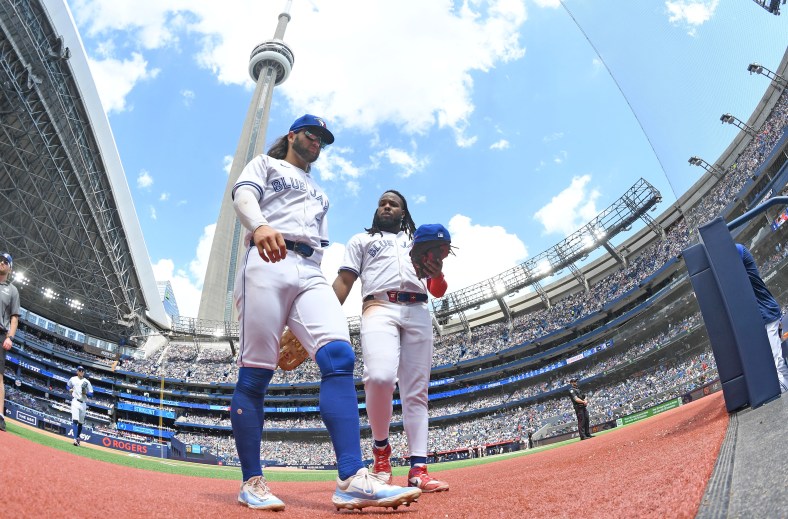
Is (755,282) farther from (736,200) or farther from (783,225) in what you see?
(736,200)

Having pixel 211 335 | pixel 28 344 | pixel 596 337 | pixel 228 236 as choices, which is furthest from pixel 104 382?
pixel 596 337

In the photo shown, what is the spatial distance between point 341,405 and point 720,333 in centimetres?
237

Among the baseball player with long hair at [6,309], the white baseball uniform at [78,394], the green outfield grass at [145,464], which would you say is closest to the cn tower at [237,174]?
the white baseball uniform at [78,394]

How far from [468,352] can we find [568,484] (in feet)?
118

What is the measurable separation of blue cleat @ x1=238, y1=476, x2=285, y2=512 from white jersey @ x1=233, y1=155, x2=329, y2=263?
1.07m

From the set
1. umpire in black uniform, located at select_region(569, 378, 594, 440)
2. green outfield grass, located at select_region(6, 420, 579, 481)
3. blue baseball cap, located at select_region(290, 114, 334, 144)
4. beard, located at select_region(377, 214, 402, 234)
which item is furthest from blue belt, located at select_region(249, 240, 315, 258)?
umpire in black uniform, located at select_region(569, 378, 594, 440)

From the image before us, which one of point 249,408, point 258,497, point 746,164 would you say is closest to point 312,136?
point 249,408

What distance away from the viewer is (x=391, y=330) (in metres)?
2.91

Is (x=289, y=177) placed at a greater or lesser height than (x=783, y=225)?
lesser

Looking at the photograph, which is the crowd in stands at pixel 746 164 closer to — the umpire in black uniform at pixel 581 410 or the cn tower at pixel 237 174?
the umpire in black uniform at pixel 581 410

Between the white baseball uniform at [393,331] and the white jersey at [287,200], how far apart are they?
2.06ft

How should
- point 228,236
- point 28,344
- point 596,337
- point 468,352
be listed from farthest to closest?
point 228,236 → point 468,352 → point 28,344 → point 596,337

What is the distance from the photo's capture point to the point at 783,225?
57.0 feet

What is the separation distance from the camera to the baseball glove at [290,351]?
259 centimetres
